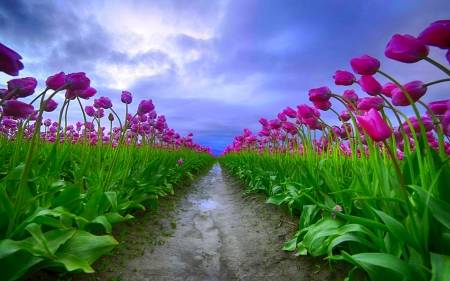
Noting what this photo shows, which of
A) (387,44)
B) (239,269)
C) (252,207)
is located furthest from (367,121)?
(252,207)

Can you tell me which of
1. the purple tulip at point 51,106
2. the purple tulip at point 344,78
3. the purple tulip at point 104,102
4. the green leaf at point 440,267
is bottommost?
the green leaf at point 440,267

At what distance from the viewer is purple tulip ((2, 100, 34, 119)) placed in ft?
5.69

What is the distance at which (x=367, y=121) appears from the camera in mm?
1492

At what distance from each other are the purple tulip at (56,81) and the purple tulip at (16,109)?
240 mm

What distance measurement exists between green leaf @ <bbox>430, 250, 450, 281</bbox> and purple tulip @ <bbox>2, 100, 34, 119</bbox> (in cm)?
240

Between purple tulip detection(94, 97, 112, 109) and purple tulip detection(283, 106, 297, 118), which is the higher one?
purple tulip detection(94, 97, 112, 109)

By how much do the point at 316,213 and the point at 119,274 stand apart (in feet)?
6.06

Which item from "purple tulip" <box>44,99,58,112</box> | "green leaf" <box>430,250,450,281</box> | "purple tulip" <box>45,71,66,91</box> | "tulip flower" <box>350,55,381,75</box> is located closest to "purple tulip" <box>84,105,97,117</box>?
"purple tulip" <box>44,99,58,112</box>

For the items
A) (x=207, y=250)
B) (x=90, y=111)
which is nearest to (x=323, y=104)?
(x=207, y=250)

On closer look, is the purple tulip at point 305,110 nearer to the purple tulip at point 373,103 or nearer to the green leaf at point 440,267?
the purple tulip at point 373,103

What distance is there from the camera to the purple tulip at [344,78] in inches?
87.5

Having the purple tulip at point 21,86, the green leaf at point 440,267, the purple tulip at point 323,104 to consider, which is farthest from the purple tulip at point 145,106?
the green leaf at point 440,267

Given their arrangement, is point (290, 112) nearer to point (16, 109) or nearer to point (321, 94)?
point (321, 94)

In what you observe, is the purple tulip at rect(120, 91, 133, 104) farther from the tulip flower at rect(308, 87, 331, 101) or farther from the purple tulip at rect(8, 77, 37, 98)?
the tulip flower at rect(308, 87, 331, 101)
